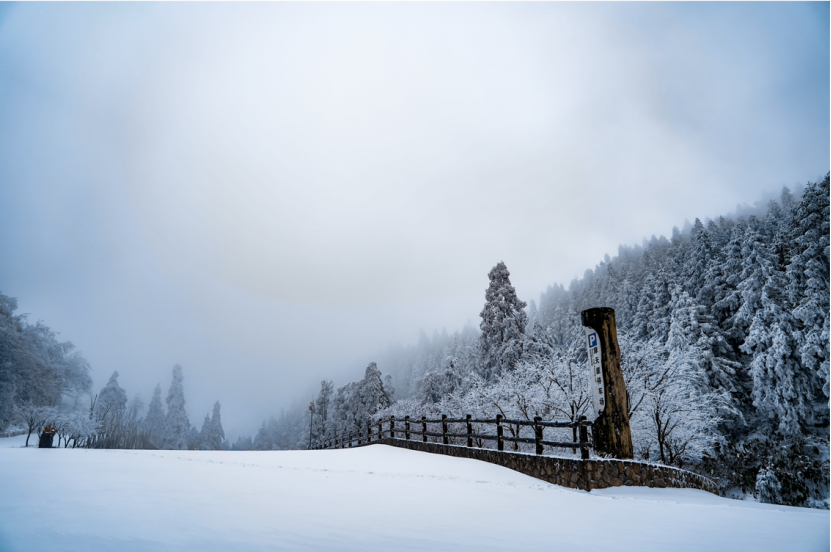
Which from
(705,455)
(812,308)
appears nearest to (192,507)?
(705,455)

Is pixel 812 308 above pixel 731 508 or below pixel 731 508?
above

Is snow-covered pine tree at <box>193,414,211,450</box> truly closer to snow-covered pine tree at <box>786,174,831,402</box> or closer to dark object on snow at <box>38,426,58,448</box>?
dark object on snow at <box>38,426,58,448</box>

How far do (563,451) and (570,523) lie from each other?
42.0 ft

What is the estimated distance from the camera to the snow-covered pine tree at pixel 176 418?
68.4 m

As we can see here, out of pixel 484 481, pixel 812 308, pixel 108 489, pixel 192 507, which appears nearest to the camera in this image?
pixel 192 507

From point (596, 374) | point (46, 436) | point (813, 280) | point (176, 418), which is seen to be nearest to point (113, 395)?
point (176, 418)

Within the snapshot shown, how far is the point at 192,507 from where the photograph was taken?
4.26 metres

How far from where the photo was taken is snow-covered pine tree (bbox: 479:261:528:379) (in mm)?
24688

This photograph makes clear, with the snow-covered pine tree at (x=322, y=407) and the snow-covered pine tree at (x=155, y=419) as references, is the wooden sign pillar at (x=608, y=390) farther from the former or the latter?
the snow-covered pine tree at (x=155, y=419)

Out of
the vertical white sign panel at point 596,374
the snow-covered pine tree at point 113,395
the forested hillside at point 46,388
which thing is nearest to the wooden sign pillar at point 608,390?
the vertical white sign panel at point 596,374

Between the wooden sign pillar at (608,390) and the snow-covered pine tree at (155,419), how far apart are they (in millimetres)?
82147

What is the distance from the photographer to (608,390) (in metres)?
8.37

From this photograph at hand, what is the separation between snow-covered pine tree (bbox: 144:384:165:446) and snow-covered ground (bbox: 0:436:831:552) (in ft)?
259

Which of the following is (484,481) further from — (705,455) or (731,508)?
(705,455)
